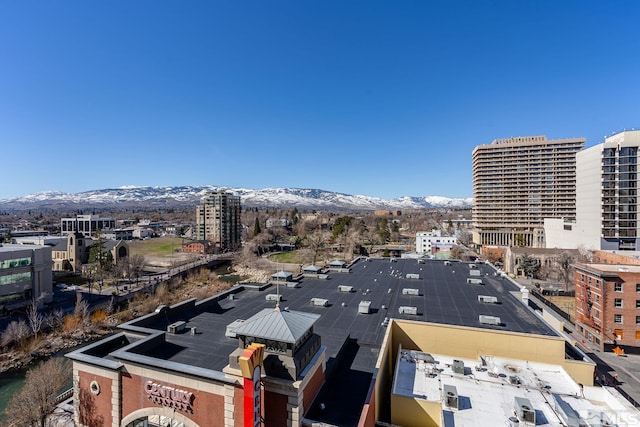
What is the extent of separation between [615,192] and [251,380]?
8903 cm

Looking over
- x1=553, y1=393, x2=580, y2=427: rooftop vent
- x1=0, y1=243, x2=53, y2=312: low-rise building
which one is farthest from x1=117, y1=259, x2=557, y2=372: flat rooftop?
x1=0, y1=243, x2=53, y2=312: low-rise building

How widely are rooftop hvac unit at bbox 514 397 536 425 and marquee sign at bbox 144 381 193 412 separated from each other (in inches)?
667

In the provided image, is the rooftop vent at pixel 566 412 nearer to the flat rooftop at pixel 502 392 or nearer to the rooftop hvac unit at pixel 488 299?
the flat rooftop at pixel 502 392

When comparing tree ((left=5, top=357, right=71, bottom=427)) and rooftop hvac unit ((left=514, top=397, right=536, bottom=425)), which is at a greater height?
rooftop hvac unit ((left=514, top=397, right=536, bottom=425))

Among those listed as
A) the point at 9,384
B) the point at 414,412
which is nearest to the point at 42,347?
the point at 9,384

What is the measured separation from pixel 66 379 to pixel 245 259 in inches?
2749

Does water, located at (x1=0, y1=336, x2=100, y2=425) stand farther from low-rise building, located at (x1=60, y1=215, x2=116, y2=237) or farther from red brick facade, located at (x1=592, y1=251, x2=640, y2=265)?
low-rise building, located at (x1=60, y1=215, x2=116, y2=237)

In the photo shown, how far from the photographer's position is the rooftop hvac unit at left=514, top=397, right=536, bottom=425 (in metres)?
16.0

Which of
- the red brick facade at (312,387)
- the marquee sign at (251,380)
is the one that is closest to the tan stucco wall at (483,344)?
the red brick facade at (312,387)

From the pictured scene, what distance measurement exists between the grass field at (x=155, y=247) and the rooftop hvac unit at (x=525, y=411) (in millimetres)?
113620

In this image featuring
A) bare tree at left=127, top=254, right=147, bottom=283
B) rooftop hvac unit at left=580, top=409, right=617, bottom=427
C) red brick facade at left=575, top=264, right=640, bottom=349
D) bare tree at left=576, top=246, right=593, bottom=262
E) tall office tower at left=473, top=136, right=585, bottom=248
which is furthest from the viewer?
tall office tower at left=473, top=136, right=585, bottom=248

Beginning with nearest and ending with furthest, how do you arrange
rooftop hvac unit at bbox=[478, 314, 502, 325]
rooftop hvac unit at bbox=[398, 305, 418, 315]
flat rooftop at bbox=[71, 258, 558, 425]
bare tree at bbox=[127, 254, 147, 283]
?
flat rooftop at bbox=[71, 258, 558, 425], rooftop hvac unit at bbox=[478, 314, 502, 325], rooftop hvac unit at bbox=[398, 305, 418, 315], bare tree at bbox=[127, 254, 147, 283]

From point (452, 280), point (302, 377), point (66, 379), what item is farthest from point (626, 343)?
point (66, 379)

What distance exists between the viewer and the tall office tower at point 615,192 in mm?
67312
